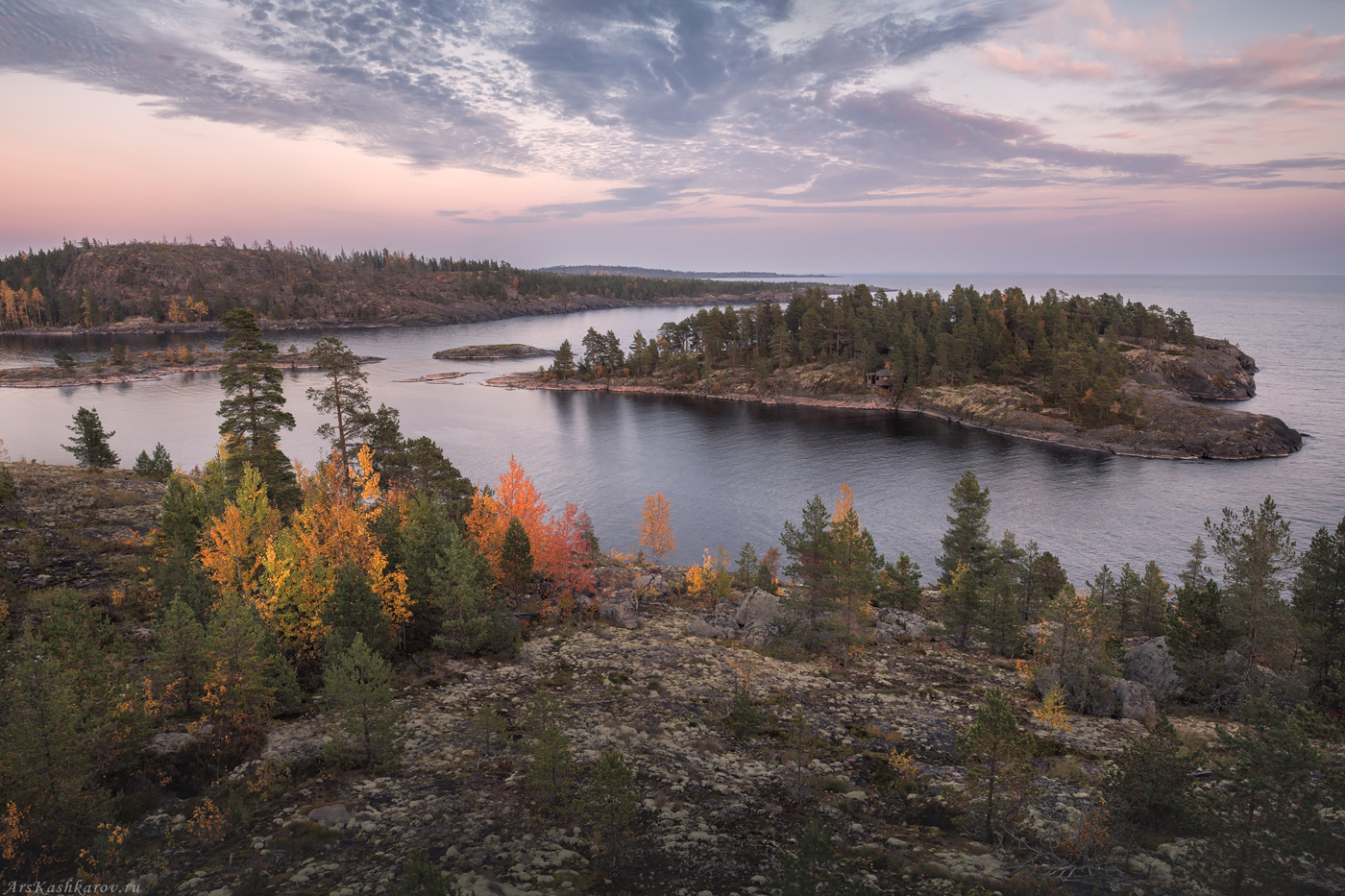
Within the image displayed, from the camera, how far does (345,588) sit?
28281 mm

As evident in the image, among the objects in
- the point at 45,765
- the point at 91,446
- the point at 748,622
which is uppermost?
the point at 91,446

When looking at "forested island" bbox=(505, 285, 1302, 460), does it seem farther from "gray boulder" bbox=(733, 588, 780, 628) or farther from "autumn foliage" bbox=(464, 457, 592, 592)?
"autumn foliage" bbox=(464, 457, 592, 592)

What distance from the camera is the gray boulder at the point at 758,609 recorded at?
4416cm

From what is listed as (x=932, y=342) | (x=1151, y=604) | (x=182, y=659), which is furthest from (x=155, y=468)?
(x=932, y=342)

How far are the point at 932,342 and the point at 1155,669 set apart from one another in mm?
131992

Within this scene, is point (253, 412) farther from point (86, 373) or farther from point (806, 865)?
point (86, 373)

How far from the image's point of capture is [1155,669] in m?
33.5

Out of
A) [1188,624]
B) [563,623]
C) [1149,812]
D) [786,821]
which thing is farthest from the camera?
[563,623]

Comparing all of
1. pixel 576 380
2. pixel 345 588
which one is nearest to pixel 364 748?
pixel 345 588

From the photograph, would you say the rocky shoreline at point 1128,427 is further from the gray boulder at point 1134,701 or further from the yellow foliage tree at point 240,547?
the yellow foliage tree at point 240,547

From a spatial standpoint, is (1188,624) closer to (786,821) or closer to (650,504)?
(786,821)

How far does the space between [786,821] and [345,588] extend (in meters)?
21.2

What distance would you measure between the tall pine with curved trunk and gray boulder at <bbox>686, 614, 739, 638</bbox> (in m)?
29.2

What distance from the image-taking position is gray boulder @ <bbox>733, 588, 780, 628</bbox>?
145 ft
